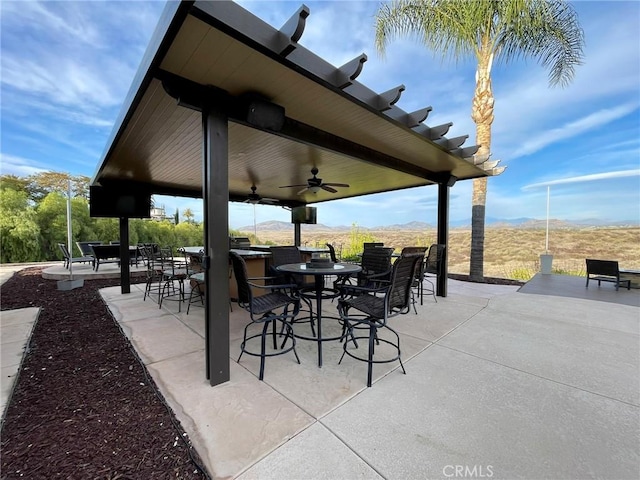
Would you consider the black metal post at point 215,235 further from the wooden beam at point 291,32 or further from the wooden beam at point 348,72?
the wooden beam at point 348,72

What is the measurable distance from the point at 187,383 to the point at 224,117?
2316 mm

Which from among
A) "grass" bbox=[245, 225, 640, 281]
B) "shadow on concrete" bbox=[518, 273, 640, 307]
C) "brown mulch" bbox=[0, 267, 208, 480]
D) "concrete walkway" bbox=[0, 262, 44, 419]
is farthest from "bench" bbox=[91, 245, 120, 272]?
"shadow on concrete" bbox=[518, 273, 640, 307]

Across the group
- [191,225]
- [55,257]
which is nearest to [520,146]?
[191,225]

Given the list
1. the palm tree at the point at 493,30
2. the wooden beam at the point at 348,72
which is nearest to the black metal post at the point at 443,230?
the palm tree at the point at 493,30

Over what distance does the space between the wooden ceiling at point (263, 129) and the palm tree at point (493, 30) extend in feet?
8.42

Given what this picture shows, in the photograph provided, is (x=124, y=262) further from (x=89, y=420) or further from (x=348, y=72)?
(x=348, y=72)

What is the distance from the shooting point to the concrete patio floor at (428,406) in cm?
146

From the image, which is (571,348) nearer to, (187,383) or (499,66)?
(187,383)

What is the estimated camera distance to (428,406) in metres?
1.94

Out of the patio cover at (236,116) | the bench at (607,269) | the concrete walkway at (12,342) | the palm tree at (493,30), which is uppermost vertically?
the palm tree at (493,30)

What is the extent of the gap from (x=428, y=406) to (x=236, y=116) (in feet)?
9.37

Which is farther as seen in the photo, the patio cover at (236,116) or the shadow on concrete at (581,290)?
the shadow on concrete at (581,290)

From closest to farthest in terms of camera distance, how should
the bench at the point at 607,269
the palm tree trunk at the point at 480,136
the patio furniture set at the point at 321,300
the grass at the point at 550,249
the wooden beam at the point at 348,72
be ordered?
1. the wooden beam at the point at 348,72
2. the patio furniture set at the point at 321,300
3. the bench at the point at 607,269
4. the palm tree trunk at the point at 480,136
5. the grass at the point at 550,249

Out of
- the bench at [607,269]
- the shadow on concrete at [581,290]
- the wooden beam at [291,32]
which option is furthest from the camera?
the bench at [607,269]
